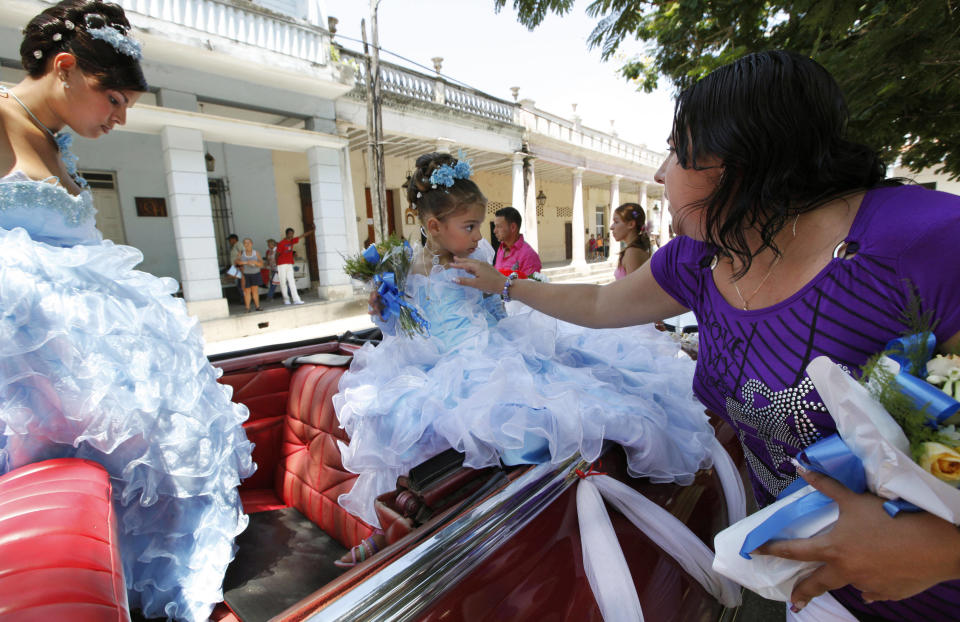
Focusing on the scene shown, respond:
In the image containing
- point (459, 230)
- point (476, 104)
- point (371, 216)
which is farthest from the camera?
point (371, 216)

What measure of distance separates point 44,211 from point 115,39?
63 cm

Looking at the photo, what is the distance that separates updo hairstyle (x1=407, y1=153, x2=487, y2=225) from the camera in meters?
2.06

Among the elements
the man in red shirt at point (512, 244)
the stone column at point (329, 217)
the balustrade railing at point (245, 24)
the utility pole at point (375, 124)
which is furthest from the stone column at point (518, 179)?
the man in red shirt at point (512, 244)

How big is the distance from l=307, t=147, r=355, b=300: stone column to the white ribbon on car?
889cm

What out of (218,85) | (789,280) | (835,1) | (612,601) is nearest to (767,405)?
(789,280)

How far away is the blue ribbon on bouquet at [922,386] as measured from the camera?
2.27 ft

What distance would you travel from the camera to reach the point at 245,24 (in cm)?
803

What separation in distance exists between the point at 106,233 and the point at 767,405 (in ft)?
36.0

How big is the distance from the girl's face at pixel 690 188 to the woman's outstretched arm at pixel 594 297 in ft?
1.17

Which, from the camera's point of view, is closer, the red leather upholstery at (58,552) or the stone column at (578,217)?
the red leather upholstery at (58,552)

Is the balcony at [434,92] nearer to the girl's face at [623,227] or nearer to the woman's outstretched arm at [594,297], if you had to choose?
the girl's face at [623,227]

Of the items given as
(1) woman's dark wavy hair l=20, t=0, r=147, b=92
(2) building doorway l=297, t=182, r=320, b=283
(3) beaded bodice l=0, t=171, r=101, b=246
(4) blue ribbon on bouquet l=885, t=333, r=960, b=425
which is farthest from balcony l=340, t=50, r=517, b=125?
(4) blue ribbon on bouquet l=885, t=333, r=960, b=425

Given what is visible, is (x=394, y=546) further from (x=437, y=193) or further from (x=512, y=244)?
(x=512, y=244)

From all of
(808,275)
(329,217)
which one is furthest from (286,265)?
(808,275)
